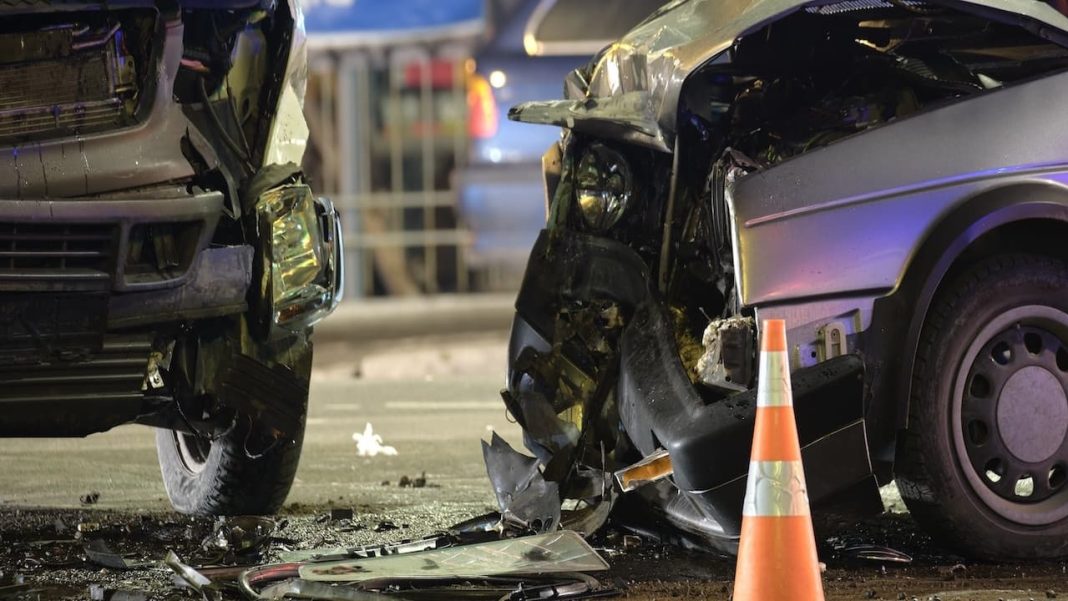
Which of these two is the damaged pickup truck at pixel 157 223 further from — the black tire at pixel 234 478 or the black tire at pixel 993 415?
the black tire at pixel 993 415

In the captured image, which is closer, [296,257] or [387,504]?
[296,257]

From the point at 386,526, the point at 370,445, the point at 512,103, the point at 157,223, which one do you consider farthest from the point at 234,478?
the point at 512,103

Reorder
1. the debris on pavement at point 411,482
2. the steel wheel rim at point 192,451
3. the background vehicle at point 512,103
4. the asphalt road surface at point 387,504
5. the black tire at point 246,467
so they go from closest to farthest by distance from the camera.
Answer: the asphalt road surface at point 387,504 < the black tire at point 246,467 < the steel wheel rim at point 192,451 < the debris on pavement at point 411,482 < the background vehicle at point 512,103

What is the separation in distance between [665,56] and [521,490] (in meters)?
1.62

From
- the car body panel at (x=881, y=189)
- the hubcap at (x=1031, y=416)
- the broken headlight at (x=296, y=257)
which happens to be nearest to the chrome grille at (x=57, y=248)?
the broken headlight at (x=296, y=257)

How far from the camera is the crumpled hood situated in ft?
16.4

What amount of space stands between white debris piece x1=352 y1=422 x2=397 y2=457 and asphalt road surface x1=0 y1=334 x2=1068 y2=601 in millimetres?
51

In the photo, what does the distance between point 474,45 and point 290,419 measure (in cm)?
1585

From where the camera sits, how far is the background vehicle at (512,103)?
1830cm

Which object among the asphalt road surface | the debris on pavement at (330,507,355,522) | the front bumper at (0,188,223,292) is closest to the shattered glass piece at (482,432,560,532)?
the asphalt road surface

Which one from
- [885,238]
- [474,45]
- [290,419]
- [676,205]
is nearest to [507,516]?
[290,419]

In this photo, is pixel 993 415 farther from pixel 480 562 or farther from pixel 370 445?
pixel 370 445

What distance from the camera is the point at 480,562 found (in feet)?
15.8

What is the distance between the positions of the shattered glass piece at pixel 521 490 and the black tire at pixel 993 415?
120 cm
